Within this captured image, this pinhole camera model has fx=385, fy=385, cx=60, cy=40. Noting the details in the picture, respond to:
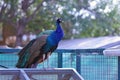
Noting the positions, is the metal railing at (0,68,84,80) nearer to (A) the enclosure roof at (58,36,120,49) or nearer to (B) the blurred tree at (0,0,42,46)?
(A) the enclosure roof at (58,36,120,49)

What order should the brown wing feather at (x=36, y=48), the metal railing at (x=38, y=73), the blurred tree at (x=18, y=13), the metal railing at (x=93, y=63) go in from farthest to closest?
the blurred tree at (x=18, y=13) < the metal railing at (x=93, y=63) < the brown wing feather at (x=36, y=48) < the metal railing at (x=38, y=73)

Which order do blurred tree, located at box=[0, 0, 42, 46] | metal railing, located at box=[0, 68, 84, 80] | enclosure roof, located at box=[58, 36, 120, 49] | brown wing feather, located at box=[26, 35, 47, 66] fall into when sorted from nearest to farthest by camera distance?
metal railing, located at box=[0, 68, 84, 80] → brown wing feather, located at box=[26, 35, 47, 66] → enclosure roof, located at box=[58, 36, 120, 49] → blurred tree, located at box=[0, 0, 42, 46]

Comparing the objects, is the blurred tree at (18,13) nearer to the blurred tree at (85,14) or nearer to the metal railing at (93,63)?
the blurred tree at (85,14)

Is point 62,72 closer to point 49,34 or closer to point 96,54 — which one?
point 49,34

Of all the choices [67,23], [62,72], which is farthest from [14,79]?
[67,23]

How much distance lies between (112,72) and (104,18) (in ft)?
49.4

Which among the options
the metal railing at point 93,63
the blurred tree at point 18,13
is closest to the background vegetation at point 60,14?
the blurred tree at point 18,13

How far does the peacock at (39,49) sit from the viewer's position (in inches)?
221

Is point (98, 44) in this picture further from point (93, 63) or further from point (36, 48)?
point (36, 48)

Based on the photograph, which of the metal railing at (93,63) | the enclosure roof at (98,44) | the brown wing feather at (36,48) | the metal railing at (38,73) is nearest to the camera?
the metal railing at (38,73)

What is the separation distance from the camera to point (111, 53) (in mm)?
5184

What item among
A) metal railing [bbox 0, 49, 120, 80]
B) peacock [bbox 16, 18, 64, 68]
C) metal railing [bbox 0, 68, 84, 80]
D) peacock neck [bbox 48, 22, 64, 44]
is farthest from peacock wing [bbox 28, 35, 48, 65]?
metal railing [bbox 0, 49, 120, 80]

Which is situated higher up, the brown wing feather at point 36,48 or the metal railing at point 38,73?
the brown wing feather at point 36,48

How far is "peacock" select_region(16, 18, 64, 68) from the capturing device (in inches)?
221
